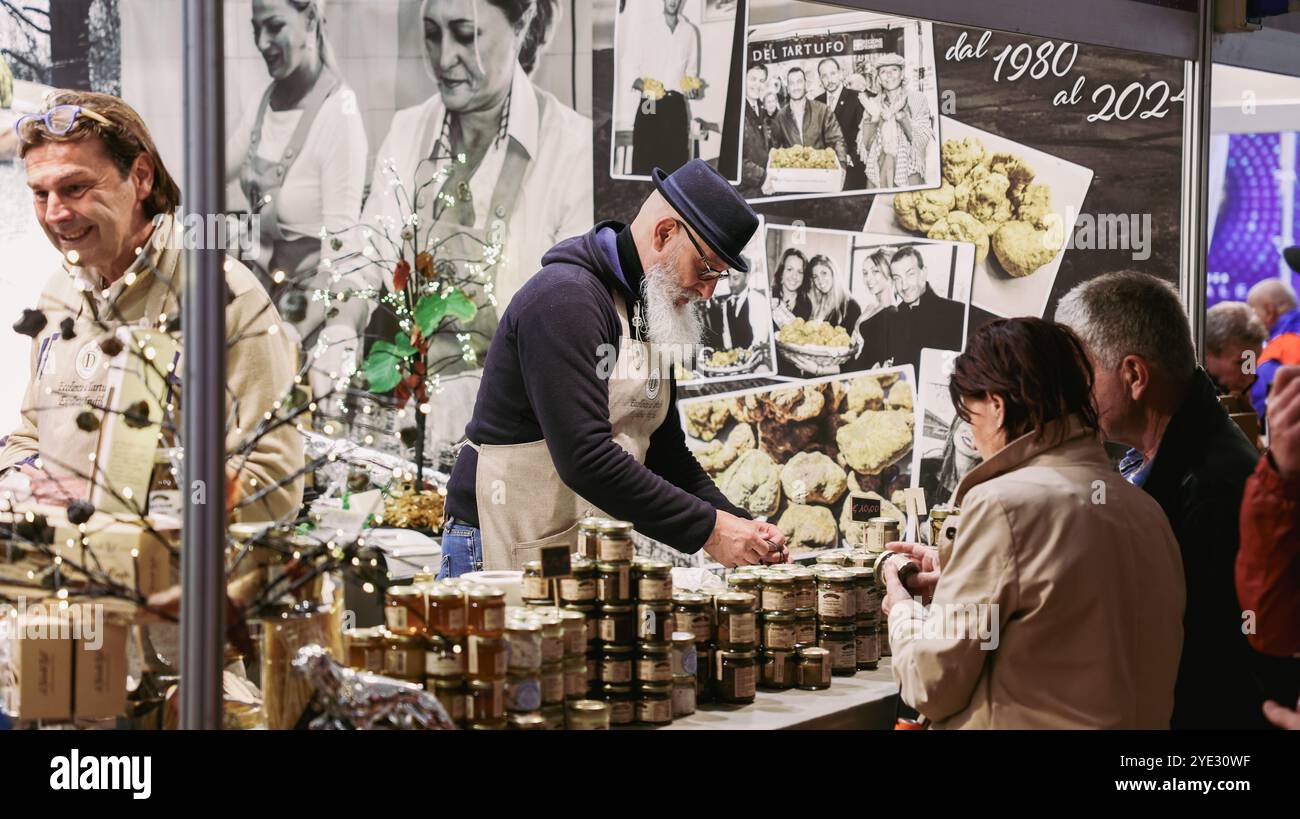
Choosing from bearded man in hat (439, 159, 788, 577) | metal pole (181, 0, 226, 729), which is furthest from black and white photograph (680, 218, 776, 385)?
metal pole (181, 0, 226, 729)

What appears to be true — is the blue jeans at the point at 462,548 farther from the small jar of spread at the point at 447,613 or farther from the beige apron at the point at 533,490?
the small jar of spread at the point at 447,613

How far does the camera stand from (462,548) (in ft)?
11.9

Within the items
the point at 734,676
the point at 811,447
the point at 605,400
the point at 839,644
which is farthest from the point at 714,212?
the point at 811,447

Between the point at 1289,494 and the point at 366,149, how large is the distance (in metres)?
4.62

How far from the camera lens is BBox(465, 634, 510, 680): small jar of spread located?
2324mm

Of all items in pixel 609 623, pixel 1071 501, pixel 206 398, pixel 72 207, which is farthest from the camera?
pixel 72 207

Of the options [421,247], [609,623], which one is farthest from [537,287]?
[421,247]

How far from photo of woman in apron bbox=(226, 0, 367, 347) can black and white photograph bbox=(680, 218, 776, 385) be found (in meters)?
1.61

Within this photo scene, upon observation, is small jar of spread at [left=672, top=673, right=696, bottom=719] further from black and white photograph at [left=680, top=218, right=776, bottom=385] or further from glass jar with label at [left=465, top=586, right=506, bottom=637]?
black and white photograph at [left=680, top=218, right=776, bottom=385]

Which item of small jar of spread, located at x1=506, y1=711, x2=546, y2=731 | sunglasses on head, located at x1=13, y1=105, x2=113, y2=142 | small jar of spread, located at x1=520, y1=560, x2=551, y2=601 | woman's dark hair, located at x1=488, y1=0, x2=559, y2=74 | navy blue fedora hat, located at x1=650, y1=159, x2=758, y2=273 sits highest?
woman's dark hair, located at x1=488, y1=0, x2=559, y2=74

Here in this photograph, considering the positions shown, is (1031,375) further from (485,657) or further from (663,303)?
(663,303)

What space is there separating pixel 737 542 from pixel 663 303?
709 millimetres

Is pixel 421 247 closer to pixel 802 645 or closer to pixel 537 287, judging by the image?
pixel 537 287
